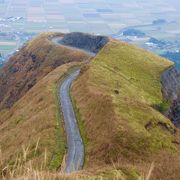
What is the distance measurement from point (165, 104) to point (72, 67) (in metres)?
39.2

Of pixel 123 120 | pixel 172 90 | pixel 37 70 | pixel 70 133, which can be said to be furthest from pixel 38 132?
pixel 37 70

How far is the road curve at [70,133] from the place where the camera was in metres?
64.1

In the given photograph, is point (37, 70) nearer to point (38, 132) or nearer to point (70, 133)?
point (38, 132)

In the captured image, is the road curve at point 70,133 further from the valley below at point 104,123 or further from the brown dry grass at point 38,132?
the brown dry grass at point 38,132

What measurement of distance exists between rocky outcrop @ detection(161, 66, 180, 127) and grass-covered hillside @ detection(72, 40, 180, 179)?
2.88m

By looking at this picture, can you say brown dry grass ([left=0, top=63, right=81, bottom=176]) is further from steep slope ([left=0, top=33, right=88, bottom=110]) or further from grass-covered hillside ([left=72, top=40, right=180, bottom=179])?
steep slope ([left=0, top=33, right=88, bottom=110])

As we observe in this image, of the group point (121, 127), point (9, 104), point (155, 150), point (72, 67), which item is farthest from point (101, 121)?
point (9, 104)

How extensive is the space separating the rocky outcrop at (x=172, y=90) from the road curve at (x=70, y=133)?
84.9 ft

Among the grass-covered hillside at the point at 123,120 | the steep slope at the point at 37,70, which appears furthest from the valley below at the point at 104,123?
the steep slope at the point at 37,70

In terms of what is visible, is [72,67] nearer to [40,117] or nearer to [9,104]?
[9,104]

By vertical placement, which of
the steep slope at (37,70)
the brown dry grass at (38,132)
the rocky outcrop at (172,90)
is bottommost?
the steep slope at (37,70)

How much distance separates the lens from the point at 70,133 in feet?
263

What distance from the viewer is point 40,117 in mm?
90562

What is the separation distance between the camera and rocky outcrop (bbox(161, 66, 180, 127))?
4771 inches
